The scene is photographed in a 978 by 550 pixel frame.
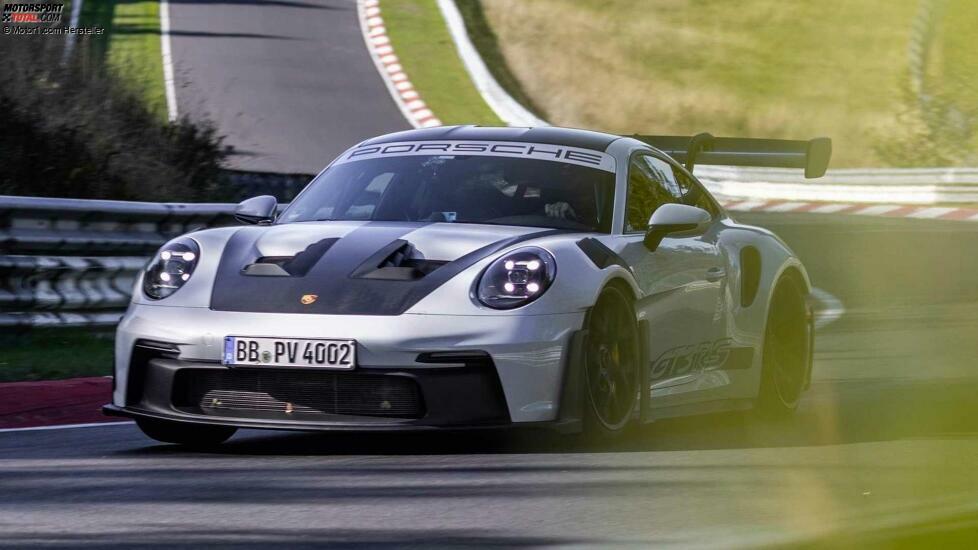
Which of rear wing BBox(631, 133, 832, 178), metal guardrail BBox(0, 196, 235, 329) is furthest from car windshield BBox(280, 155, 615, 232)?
metal guardrail BBox(0, 196, 235, 329)

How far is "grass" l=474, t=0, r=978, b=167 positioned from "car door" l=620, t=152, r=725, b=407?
22160 millimetres

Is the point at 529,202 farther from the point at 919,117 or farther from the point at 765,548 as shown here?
the point at 919,117

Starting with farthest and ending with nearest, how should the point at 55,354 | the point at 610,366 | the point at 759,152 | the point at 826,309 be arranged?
1. the point at 826,309
2. the point at 55,354
3. the point at 759,152
4. the point at 610,366

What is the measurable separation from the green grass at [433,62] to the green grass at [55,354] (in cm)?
1789

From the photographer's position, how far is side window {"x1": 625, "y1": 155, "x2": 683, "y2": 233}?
721 cm

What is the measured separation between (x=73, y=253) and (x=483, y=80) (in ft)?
71.6

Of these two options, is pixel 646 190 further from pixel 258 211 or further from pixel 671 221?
pixel 258 211

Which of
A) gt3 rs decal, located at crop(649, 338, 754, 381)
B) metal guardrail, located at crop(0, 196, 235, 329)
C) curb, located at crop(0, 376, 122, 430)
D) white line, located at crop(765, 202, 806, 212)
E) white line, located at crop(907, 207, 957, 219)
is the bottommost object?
white line, located at crop(765, 202, 806, 212)

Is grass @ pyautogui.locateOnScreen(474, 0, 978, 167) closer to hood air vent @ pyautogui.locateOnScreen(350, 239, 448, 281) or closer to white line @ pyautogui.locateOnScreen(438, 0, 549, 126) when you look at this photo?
white line @ pyautogui.locateOnScreen(438, 0, 549, 126)

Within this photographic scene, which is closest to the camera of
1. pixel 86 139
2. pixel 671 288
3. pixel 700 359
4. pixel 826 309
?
pixel 671 288

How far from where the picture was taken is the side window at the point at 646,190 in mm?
7207

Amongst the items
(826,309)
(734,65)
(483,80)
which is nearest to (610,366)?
(826,309)

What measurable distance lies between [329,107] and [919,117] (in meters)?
9.84

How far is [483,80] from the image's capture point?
3175 cm
